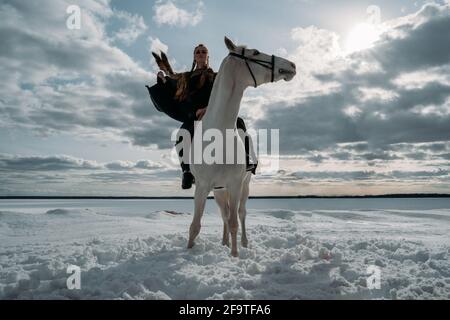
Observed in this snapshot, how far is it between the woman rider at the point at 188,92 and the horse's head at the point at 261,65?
111 centimetres

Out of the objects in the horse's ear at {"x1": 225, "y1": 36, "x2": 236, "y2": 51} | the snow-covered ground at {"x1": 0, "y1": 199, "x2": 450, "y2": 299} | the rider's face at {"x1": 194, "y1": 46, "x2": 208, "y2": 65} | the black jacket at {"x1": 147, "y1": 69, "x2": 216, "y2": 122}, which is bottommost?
the snow-covered ground at {"x1": 0, "y1": 199, "x2": 450, "y2": 299}

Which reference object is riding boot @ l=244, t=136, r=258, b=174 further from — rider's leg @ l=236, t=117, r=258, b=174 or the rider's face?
the rider's face

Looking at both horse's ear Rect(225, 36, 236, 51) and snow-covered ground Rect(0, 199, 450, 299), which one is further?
horse's ear Rect(225, 36, 236, 51)

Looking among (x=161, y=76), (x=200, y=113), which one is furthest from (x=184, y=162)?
(x=161, y=76)

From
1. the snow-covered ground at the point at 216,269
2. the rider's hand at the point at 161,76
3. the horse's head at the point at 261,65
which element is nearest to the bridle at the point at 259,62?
the horse's head at the point at 261,65

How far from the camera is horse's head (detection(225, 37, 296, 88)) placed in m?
4.69

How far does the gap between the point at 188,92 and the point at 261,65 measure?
1573mm

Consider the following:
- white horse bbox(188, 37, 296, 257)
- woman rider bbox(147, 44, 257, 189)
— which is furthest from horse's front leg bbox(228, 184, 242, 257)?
woman rider bbox(147, 44, 257, 189)

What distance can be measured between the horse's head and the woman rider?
43.8 inches

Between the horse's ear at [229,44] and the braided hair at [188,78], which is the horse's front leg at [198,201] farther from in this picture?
the horse's ear at [229,44]

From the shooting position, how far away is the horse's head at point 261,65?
469 centimetres
